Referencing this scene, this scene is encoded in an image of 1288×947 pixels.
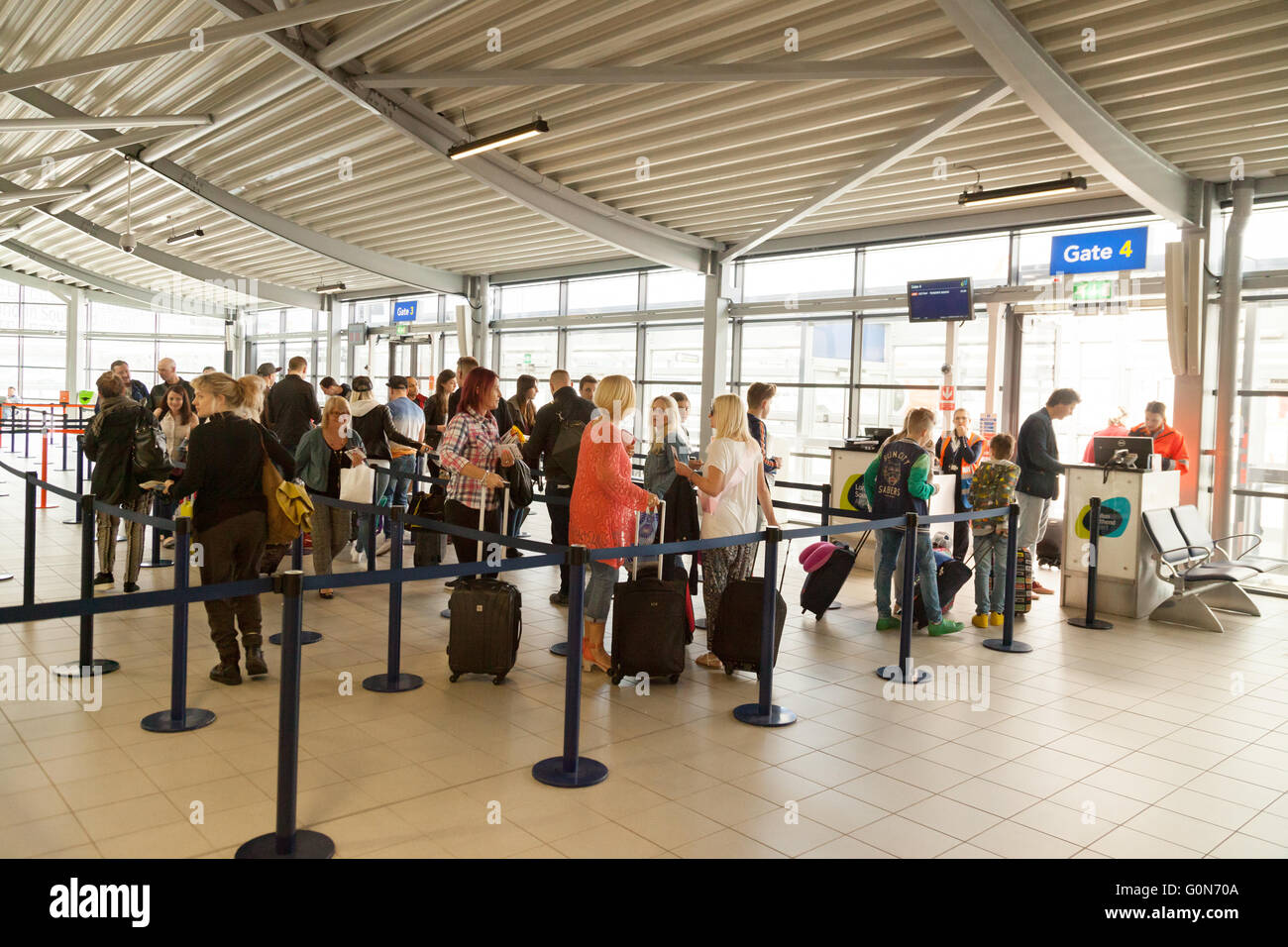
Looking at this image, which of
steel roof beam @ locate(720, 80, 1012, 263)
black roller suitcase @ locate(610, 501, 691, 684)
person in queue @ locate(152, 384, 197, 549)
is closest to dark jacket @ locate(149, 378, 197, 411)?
person in queue @ locate(152, 384, 197, 549)

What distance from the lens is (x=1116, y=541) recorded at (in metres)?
7.80

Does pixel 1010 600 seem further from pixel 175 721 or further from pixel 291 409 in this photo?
pixel 291 409

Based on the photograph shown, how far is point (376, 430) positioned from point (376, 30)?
3833 millimetres

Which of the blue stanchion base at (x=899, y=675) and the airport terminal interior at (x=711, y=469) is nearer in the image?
the airport terminal interior at (x=711, y=469)

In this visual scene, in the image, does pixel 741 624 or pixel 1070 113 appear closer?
pixel 741 624

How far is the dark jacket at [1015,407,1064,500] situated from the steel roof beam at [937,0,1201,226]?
256 centimetres

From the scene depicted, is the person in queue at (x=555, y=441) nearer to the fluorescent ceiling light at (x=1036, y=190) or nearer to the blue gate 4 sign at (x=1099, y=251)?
the fluorescent ceiling light at (x=1036, y=190)

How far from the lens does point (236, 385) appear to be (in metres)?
4.91

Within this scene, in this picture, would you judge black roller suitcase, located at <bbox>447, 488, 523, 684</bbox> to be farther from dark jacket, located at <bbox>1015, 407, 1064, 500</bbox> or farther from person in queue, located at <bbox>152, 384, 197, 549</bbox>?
dark jacket, located at <bbox>1015, 407, 1064, 500</bbox>

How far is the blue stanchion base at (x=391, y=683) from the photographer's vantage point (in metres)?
4.97

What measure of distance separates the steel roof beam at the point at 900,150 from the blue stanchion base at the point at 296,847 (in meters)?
7.69

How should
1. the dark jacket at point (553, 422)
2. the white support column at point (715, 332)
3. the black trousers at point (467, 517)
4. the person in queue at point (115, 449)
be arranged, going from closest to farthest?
the black trousers at point (467, 517)
the person in queue at point (115, 449)
the dark jacket at point (553, 422)
the white support column at point (715, 332)

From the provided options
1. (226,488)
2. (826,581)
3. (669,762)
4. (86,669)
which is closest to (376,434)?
(226,488)

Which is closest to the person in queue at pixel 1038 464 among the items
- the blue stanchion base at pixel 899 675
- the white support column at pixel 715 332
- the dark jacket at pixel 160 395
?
the blue stanchion base at pixel 899 675
